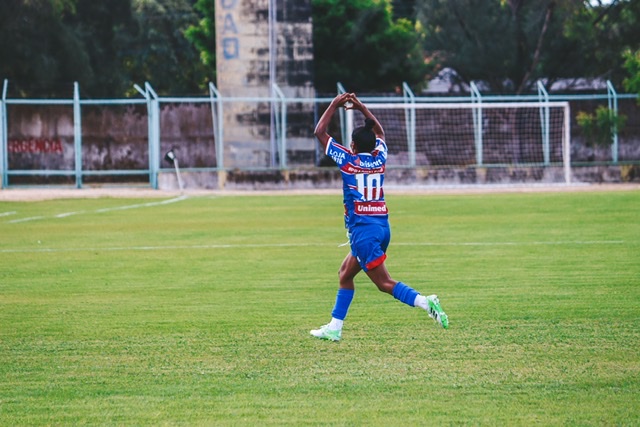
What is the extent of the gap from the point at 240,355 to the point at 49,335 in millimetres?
1949

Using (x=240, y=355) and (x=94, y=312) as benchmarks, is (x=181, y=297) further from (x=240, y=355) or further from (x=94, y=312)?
(x=240, y=355)

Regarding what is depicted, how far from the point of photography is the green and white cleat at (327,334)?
934 cm

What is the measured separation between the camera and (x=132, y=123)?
136 feet

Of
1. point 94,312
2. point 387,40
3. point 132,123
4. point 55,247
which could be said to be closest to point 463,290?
point 94,312

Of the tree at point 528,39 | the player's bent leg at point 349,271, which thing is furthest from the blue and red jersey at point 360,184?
the tree at point 528,39

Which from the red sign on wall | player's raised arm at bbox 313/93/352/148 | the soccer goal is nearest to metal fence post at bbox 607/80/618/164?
the soccer goal

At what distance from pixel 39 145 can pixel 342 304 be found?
31.8 meters

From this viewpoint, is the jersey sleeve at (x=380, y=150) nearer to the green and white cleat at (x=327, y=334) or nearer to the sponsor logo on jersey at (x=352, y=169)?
the sponsor logo on jersey at (x=352, y=169)

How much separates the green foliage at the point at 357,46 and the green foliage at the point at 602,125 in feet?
39.5

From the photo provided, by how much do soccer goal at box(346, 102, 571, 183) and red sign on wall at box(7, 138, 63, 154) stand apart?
31.5ft

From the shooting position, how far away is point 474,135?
39.4 m

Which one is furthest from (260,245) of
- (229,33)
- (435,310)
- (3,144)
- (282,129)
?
(229,33)

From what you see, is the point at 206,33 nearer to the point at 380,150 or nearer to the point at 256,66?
the point at 256,66

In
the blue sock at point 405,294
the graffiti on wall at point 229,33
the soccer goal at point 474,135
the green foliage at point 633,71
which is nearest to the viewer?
the blue sock at point 405,294
